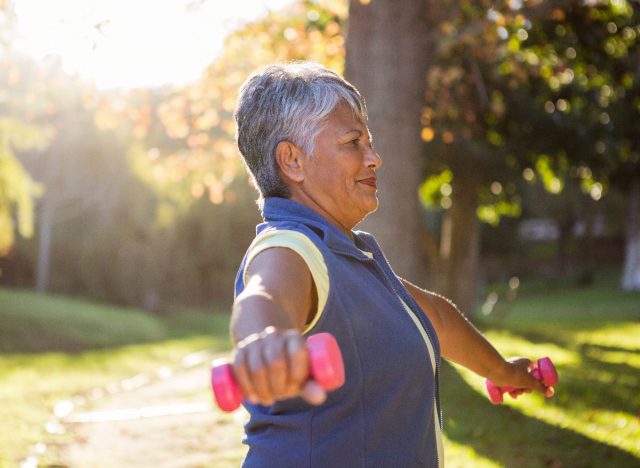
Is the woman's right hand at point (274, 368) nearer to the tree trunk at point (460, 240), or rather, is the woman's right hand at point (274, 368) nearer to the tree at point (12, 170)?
the tree at point (12, 170)

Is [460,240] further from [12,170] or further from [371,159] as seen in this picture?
[371,159]

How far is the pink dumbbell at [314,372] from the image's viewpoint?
1642 mm

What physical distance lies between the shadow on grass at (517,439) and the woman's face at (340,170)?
4.64 metres

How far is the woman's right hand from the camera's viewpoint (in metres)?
1.62

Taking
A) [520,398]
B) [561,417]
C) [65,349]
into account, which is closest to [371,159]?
[561,417]

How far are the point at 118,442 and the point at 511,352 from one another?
8211 millimetres

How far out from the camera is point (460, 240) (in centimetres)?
2167

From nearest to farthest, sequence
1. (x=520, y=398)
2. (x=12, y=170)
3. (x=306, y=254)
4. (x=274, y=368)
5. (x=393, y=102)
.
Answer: (x=274, y=368) → (x=306, y=254) → (x=393, y=102) → (x=520, y=398) → (x=12, y=170)

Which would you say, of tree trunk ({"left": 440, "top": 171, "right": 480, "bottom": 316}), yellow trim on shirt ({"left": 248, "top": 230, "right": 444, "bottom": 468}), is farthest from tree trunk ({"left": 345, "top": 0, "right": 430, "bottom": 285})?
tree trunk ({"left": 440, "top": 171, "right": 480, "bottom": 316})

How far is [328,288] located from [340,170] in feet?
1.65

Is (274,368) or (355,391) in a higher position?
(274,368)

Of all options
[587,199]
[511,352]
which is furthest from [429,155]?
[587,199]

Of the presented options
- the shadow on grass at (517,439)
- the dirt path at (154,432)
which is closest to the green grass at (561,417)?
the shadow on grass at (517,439)

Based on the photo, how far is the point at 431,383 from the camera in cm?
259
